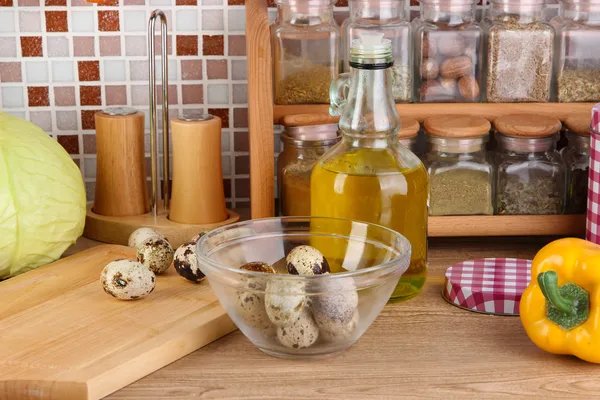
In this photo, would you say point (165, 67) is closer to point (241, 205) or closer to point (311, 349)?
point (241, 205)

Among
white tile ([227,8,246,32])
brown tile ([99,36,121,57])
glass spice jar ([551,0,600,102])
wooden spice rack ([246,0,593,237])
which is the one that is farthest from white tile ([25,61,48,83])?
glass spice jar ([551,0,600,102])

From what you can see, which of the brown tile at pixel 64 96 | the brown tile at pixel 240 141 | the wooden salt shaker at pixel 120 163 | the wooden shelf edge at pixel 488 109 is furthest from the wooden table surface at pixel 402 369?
the brown tile at pixel 64 96

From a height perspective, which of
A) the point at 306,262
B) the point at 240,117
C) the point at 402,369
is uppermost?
the point at 240,117

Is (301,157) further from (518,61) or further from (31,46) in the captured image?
(31,46)

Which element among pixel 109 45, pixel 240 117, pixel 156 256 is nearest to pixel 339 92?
pixel 156 256

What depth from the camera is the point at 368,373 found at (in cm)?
107

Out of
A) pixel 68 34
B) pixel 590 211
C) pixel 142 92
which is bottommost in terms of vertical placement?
pixel 590 211

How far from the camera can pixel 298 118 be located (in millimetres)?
1388

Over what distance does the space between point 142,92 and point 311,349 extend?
28.9 inches

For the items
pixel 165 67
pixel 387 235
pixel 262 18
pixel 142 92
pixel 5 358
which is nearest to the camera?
pixel 5 358

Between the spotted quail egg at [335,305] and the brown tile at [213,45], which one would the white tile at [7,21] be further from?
the spotted quail egg at [335,305]

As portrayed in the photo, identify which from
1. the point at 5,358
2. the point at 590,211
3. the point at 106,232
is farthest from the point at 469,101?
the point at 5,358

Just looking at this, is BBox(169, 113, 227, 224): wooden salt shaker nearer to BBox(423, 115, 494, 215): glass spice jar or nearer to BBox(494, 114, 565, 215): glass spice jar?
BBox(423, 115, 494, 215): glass spice jar

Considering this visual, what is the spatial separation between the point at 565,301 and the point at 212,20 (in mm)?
832
